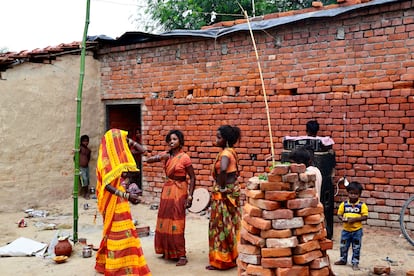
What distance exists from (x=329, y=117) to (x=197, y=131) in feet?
8.06

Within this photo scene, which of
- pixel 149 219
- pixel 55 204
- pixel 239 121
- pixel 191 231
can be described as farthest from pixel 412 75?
pixel 55 204

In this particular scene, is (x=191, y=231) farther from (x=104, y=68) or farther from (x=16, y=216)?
(x=104, y=68)

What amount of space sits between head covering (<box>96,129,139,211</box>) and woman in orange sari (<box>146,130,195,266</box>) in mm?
689

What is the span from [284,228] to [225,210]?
1.70 meters

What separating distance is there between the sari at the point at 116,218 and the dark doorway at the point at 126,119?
202 inches

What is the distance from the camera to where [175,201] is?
5.30 m

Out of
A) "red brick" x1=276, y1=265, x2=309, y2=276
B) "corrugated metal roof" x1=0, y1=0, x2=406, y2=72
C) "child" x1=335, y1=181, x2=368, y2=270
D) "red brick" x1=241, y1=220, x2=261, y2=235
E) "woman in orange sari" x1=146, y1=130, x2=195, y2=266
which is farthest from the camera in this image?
"corrugated metal roof" x1=0, y1=0, x2=406, y2=72

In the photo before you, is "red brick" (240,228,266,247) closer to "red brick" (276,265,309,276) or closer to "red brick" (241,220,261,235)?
"red brick" (241,220,261,235)

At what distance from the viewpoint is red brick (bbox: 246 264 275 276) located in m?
3.43

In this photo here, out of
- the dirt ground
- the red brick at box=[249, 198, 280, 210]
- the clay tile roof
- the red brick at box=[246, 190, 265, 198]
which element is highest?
the clay tile roof

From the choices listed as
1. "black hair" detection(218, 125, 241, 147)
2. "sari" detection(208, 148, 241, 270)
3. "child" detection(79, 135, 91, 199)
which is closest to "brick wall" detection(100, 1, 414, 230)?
"child" detection(79, 135, 91, 199)

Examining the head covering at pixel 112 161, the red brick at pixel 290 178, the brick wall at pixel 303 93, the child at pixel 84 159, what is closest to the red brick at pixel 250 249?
the red brick at pixel 290 178

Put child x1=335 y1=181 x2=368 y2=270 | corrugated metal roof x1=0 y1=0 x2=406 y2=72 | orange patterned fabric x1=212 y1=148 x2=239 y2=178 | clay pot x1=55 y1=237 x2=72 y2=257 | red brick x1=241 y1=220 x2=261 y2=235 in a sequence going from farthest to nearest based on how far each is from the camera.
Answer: corrugated metal roof x1=0 y1=0 x2=406 y2=72, clay pot x1=55 y1=237 x2=72 y2=257, orange patterned fabric x1=212 y1=148 x2=239 y2=178, child x1=335 y1=181 x2=368 y2=270, red brick x1=241 y1=220 x2=261 y2=235

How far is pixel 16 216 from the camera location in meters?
8.12
